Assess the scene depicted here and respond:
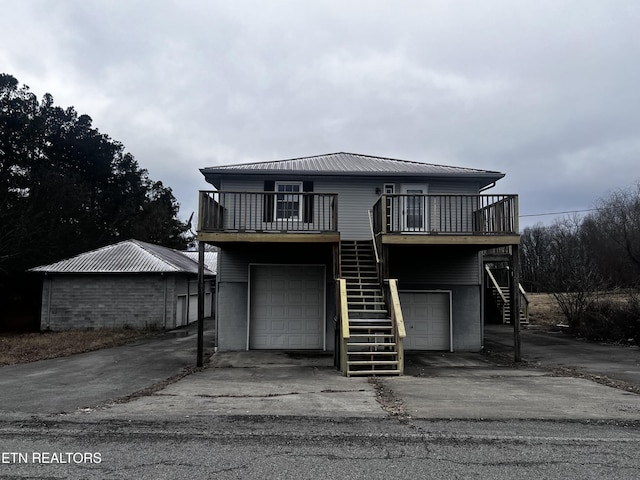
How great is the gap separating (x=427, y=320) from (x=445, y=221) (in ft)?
11.9

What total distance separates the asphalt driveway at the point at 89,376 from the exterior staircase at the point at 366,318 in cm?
405

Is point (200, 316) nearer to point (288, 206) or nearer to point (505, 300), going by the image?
point (288, 206)

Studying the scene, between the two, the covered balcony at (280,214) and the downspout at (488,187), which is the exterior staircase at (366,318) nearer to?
the covered balcony at (280,214)

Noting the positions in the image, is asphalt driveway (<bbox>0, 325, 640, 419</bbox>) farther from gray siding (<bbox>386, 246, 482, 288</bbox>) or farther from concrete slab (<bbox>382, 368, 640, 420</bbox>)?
gray siding (<bbox>386, 246, 482, 288</bbox>)

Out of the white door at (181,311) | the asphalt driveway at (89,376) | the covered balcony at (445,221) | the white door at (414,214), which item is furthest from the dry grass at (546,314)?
the white door at (181,311)

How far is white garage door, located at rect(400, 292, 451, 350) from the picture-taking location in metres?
14.2

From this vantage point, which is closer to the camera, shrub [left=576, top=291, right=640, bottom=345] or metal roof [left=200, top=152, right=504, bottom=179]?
metal roof [left=200, top=152, right=504, bottom=179]

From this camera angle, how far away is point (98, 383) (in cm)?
903

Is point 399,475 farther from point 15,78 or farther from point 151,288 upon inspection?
point 15,78

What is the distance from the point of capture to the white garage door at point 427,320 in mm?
14188

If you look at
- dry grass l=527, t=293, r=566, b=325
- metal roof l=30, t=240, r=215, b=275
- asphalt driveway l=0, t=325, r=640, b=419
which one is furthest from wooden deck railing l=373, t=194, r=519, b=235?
dry grass l=527, t=293, r=566, b=325

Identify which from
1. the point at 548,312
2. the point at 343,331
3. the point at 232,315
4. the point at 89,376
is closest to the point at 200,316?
the point at 232,315

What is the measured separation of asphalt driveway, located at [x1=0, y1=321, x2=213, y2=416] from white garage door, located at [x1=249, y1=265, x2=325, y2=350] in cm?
223

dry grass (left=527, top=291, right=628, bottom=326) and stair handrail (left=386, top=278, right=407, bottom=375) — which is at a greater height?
stair handrail (left=386, top=278, right=407, bottom=375)
